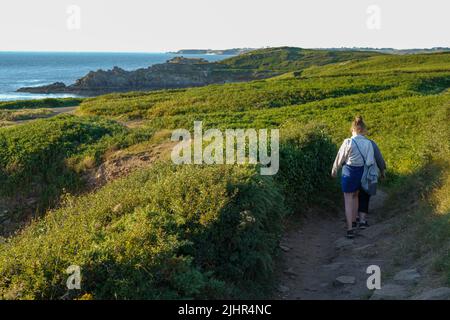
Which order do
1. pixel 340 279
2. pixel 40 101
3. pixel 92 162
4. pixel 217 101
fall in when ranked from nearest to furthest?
pixel 340 279 → pixel 92 162 → pixel 217 101 → pixel 40 101

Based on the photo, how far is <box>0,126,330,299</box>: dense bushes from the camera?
6141 millimetres

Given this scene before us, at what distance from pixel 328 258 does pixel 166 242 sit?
394 cm

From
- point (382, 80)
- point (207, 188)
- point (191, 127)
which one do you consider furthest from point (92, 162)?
point (382, 80)

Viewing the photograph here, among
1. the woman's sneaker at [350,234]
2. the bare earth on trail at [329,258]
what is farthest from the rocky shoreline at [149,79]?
the woman's sneaker at [350,234]

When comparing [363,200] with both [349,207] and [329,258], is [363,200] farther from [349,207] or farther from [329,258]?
[329,258]

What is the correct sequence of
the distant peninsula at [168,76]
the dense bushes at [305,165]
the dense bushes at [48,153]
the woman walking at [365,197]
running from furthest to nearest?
the distant peninsula at [168,76] → the dense bushes at [48,153] → the dense bushes at [305,165] → the woman walking at [365,197]

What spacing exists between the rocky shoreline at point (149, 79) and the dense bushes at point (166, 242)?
279 ft

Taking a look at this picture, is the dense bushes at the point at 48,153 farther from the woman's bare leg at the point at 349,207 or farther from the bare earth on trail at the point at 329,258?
the woman's bare leg at the point at 349,207

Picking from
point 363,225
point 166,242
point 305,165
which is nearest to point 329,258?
point 363,225

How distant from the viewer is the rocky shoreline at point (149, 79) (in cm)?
9599

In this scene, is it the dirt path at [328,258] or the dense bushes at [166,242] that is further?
the dirt path at [328,258]
